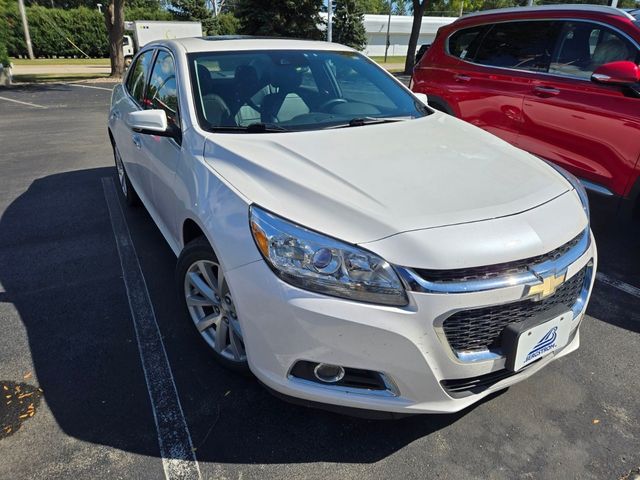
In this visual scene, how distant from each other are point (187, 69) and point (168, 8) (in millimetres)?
43239

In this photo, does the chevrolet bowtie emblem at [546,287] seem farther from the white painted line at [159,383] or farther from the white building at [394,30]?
the white building at [394,30]

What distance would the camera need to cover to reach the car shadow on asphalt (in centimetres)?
219

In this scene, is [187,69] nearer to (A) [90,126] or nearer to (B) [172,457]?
(B) [172,457]

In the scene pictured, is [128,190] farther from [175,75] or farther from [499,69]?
[499,69]

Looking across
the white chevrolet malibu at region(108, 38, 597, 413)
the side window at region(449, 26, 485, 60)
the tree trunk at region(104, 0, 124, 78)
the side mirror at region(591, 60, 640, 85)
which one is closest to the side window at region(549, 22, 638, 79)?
the side mirror at region(591, 60, 640, 85)

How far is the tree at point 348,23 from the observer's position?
3422 centimetres

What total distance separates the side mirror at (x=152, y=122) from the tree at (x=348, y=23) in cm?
3373

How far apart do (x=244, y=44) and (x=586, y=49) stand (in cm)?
295

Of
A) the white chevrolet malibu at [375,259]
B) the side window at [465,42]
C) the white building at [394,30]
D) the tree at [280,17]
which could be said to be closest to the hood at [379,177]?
the white chevrolet malibu at [375,259]

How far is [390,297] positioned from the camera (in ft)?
5.91

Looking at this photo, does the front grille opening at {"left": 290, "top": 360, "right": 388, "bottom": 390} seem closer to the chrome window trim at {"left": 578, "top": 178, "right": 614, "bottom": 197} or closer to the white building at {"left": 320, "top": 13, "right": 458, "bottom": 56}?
the chrome window trim at {"left": 578, "top": 178, "right": 614, "bottom": 197}

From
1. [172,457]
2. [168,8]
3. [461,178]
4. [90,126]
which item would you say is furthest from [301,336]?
[168,8]

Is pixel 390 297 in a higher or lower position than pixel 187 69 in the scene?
lower

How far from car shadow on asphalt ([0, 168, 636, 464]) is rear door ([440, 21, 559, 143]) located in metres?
2.29
